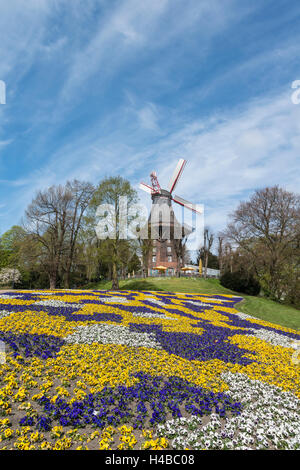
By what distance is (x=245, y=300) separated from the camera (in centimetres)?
2850

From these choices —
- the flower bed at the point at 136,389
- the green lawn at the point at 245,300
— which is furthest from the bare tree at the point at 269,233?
the flower bed at the point at 136,389

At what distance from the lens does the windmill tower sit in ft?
201

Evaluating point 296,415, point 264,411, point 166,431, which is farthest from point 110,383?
point 296,415

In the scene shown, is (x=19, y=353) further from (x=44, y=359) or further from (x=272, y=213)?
(x=272, y=213)

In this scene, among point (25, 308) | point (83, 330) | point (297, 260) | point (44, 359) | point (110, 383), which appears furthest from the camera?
point (297, 260)

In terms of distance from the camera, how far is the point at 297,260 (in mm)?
32125

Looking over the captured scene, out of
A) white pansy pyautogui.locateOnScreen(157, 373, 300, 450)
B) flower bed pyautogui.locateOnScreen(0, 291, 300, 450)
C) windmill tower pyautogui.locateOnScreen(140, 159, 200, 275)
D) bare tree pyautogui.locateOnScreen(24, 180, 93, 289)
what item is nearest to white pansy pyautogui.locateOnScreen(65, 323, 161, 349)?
flower bed pyautogui.locateOnScreen(0, 291, 300, 450)

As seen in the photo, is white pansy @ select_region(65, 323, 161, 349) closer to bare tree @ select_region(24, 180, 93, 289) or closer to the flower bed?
the flower bed

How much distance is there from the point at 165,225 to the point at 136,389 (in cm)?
5846

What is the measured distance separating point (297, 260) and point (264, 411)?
3144 centimetres

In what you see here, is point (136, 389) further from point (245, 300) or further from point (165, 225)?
point (165, 225)

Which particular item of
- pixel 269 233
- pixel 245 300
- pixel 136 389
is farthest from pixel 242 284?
pixel 136 389

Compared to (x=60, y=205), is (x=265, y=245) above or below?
below

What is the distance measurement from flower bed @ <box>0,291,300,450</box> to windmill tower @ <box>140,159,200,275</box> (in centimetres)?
4893
